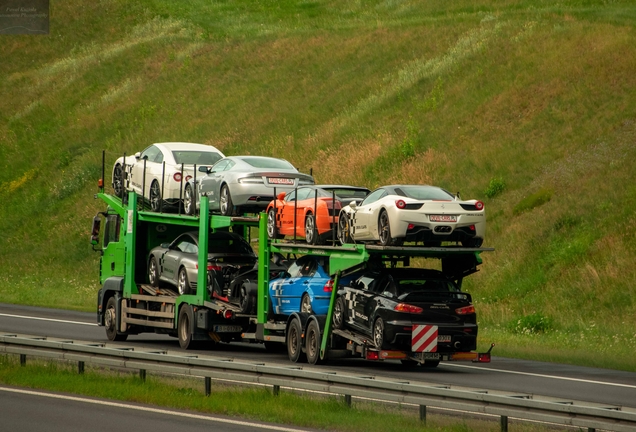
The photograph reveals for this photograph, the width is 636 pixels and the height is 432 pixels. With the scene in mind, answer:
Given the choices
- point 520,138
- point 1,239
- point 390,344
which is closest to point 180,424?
point 390,344

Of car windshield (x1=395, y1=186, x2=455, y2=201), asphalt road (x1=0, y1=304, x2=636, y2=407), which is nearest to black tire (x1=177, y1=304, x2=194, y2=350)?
asphalt road (x1=0, y1=304, x2=636, y2=407)

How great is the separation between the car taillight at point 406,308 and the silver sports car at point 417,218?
1.07 m

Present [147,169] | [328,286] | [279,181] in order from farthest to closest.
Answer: [147,169], [279,181], [328,286]

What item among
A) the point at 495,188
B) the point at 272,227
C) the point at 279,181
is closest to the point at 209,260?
the point at 272,227

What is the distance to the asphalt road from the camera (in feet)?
53.2

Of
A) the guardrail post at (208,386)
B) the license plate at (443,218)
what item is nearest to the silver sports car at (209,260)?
the license plate at (443,218)

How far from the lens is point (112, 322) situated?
24.7 m

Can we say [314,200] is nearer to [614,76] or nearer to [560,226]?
[560,226]

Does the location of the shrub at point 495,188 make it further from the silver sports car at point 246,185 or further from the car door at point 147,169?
the silver sports car at point 246,185

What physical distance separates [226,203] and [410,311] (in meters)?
5.73

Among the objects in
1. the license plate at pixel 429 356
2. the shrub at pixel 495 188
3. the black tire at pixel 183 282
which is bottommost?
the license plate at pixel 429 356

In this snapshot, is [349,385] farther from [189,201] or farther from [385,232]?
[189,201]

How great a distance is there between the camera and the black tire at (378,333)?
702 inches

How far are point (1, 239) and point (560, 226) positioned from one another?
28.6m
